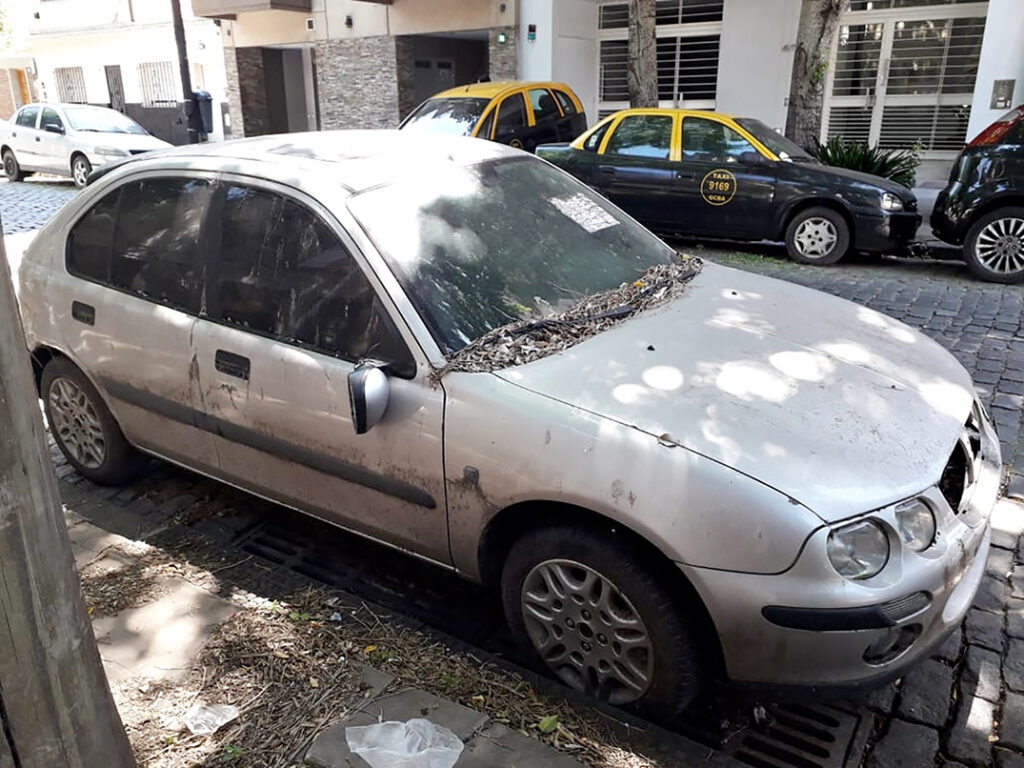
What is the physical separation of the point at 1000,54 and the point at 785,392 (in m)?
12.9

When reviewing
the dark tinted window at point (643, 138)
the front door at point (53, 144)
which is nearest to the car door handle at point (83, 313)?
the dark tinted window at point (643, 138)

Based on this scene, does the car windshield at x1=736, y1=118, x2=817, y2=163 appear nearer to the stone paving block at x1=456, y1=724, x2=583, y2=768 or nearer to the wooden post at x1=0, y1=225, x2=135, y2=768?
the stone paving block at x1=456, y1=724, x2=583, y2=768

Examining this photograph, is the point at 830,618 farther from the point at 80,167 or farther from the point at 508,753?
the point at 80,167

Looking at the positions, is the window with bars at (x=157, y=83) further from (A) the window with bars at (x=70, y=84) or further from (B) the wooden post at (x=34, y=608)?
(B) the wooden post at (x=34, y=608)

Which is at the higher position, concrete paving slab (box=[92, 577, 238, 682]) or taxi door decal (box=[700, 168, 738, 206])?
taxi door decal (box=[700, 168, 738, 206])

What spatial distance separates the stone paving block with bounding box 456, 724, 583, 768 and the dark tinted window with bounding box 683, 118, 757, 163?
7927 mm

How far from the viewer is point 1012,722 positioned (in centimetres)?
271

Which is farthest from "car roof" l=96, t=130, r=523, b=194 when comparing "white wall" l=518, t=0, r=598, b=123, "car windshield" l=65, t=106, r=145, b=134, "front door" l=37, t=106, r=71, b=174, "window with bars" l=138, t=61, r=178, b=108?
"window with bars" l=138, t=61, r=178, b=108

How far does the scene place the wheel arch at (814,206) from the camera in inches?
344

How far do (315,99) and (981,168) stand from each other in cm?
2003

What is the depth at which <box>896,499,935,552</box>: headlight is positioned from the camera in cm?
241

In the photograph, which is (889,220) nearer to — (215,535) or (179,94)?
(215,535)

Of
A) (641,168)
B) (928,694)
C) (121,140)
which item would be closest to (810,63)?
(641,168)

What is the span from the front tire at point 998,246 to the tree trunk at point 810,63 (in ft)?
11.9
